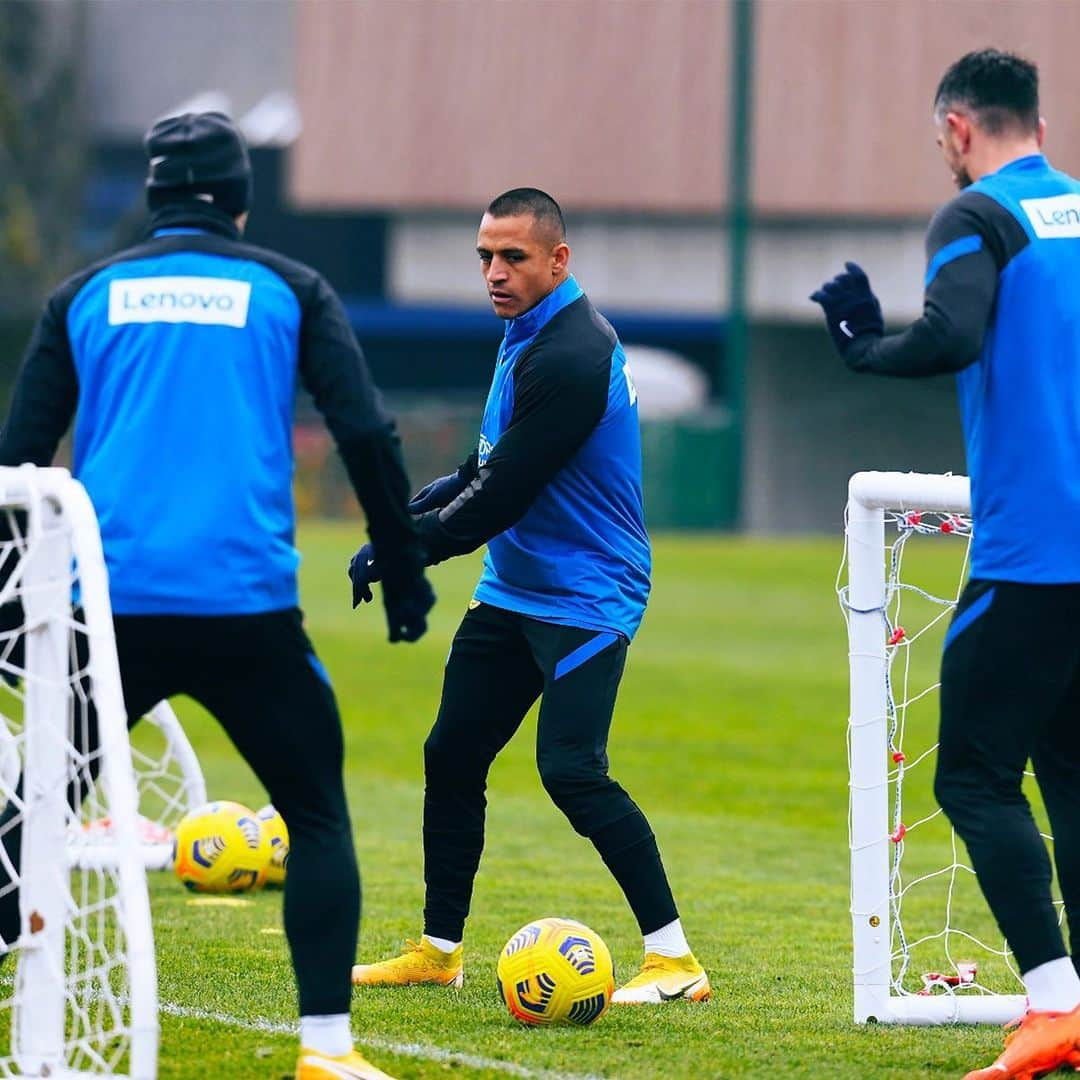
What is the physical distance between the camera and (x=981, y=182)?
470cm

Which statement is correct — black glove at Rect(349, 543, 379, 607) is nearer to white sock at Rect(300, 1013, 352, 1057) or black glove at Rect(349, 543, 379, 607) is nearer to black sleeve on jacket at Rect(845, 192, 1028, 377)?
white sock at Rect(300, 1013, 352, 1057)

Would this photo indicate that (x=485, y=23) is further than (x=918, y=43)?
Yes

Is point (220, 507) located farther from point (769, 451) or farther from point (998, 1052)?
point (769, 451)

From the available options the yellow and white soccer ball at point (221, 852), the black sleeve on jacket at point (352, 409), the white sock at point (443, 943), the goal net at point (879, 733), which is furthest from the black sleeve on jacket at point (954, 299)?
the yellow and white soccer ball at point (221, 852)

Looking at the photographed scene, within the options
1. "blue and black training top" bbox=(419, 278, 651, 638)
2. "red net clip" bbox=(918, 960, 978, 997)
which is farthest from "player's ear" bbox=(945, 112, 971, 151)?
"red net clip" bbox=(918, 960, 978, 997)

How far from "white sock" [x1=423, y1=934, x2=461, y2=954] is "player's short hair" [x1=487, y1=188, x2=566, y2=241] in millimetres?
2071

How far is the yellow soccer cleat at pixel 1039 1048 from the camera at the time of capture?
4.68 metres

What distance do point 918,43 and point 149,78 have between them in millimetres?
18033

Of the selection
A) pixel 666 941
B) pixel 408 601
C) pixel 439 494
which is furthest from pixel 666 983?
pixel 408 601

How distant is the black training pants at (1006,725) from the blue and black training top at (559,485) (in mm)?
1354

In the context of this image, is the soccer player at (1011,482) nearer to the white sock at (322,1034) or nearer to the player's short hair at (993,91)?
the player's short hair at (993,91)

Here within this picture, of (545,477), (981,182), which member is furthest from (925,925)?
(981,182)

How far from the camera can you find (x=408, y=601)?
4.68 metres

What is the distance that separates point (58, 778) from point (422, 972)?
1.90 m
